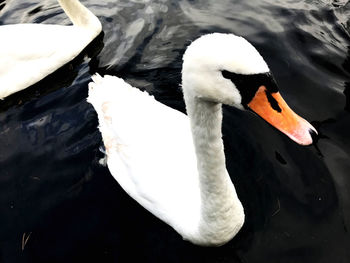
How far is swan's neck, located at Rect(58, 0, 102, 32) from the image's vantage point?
7047 mm

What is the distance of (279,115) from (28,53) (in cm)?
459

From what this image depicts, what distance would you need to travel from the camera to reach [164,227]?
4.26 m

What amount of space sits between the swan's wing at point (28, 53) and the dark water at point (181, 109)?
246 mm

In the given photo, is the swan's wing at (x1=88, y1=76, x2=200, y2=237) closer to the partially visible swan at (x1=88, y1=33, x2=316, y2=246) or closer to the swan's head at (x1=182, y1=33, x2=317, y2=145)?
the partially visible swan at (x1=88, y1=33, x2=316, y2=246)

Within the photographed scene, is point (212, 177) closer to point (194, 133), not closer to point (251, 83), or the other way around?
point (194, 133)

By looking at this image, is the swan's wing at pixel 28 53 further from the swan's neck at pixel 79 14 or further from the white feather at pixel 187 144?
the white feather at pixel 187 144

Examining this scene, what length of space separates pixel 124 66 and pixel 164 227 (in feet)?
10.7

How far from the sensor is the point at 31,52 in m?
6.21

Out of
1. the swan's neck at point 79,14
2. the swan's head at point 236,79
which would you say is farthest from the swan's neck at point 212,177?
the swan's neck at point 79,14

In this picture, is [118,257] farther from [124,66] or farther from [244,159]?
[124,66]

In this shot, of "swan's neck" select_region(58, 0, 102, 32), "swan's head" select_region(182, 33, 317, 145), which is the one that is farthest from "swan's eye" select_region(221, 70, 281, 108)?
"swan's neck" select_region(58, 0, 102, 32)

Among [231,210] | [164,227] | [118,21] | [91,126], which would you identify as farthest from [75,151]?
[118,21]

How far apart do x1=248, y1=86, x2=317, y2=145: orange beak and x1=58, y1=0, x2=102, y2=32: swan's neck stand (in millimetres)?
5123

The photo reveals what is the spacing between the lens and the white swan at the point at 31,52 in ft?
20.2
